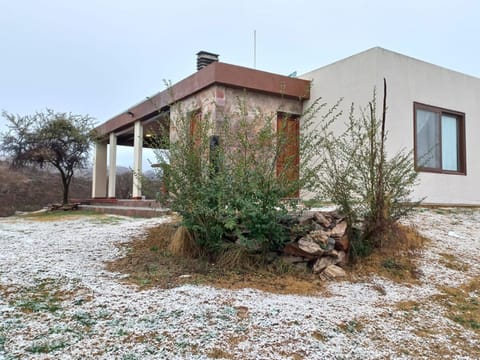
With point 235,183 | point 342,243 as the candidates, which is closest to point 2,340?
point 235,183

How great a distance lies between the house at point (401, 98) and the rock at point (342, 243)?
3314mm

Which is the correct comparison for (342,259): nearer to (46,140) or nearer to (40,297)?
(40,297)

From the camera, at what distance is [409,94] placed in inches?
277

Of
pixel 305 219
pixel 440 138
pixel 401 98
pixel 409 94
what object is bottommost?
pixel 305 219

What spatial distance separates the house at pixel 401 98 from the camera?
6750 millimetres

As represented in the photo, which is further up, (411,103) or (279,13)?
(279,13)

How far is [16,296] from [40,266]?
0.80m

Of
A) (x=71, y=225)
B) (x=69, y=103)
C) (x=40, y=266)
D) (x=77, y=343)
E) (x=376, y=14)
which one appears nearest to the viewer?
(x=77, y=343)

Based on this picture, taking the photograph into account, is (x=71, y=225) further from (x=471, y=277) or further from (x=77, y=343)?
(x=471, y=277)

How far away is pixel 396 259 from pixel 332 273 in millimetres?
816

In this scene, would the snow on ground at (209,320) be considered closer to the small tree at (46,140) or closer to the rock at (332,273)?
the rock at (332,273)

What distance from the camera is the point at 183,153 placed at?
12.4 feet

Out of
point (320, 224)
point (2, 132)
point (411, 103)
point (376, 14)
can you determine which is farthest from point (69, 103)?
point (320, 224)

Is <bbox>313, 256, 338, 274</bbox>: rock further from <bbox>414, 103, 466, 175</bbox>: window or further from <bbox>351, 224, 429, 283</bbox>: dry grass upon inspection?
<bbox>414, 103, 466, 175</bbox>: window
